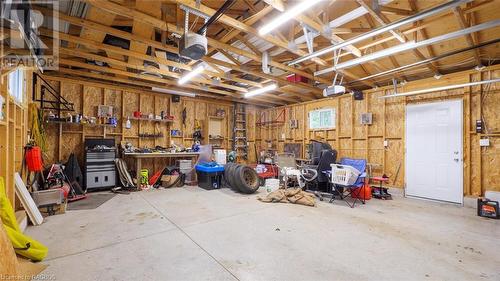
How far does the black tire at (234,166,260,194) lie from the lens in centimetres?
561

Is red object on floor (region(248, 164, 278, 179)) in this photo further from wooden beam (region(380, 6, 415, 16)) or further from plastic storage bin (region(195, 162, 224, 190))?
wooden beam (region(380, 6, 415, 16))

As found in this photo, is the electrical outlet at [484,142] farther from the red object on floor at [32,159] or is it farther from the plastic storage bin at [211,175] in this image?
the red object on floor at [32,159]

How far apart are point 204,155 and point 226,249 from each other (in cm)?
499

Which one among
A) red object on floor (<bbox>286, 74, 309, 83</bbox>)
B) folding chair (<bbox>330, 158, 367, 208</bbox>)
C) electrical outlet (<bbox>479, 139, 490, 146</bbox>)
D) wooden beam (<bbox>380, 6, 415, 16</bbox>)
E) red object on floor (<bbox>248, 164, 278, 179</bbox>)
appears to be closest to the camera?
wooden beam (<bbox>380, 6, 415, 16</bbox>)

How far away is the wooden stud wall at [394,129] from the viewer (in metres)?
4.59

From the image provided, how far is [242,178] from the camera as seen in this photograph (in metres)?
5.64

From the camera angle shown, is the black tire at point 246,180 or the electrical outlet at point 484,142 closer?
the electrical outlet at point 484,142

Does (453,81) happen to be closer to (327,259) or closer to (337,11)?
(337,11)

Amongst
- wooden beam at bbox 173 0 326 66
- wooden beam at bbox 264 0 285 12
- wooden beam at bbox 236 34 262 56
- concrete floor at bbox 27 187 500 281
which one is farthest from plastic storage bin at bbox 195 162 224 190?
wooden beam at bbox 264 0 285 12

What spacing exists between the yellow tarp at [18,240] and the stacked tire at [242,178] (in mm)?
3792

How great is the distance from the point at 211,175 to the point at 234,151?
2.48 m

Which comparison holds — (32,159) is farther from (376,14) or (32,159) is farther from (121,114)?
(376,14)

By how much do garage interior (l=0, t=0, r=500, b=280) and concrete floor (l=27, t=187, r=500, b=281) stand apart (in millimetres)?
27

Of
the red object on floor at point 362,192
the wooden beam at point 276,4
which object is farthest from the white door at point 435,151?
the wooden beam at point 276,4
